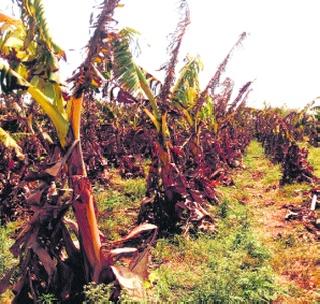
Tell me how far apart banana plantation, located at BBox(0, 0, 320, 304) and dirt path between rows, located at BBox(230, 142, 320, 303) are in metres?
0.02

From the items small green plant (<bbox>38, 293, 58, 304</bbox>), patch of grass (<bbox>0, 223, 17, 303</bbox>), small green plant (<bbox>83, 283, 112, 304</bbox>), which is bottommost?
patch of grass (<bbox>0, 223, 17, 303</bbox>)

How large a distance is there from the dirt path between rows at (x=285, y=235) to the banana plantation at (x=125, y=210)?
2 cm

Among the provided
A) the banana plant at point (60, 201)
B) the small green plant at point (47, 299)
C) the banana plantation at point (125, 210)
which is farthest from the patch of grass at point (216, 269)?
the small green plant at point (47, 299)

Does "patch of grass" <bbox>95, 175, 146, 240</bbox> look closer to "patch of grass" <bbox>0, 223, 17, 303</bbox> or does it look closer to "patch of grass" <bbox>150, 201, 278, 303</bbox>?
"patch of grass" <bbox>150, 201, 278, 303</bbox>

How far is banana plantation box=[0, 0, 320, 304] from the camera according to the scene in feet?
13.3

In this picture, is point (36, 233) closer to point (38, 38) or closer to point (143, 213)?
point (38, 38)

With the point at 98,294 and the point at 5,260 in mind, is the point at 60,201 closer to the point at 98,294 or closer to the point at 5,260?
the point at 98,294

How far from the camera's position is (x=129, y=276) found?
4152mm

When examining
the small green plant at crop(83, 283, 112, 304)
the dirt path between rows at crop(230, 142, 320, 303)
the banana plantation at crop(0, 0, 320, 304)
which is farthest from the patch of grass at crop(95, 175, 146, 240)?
the small green plant at crop(83, 283, 112, 304)

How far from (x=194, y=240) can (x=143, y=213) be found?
102 cm

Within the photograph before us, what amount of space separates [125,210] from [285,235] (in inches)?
113

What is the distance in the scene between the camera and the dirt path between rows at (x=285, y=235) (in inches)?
187

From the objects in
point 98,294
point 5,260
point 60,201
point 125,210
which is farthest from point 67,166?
point 125,210

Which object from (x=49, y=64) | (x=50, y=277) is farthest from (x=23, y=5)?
(x=50, y=277)
